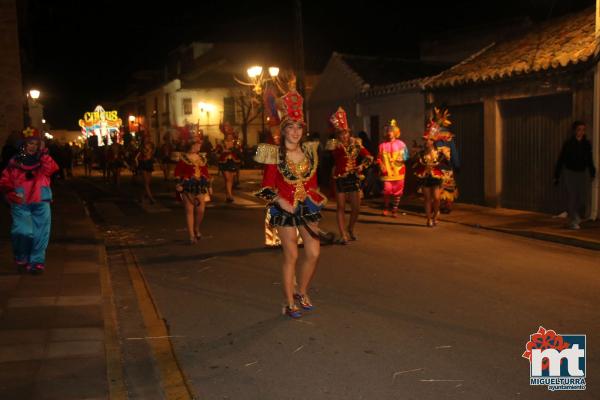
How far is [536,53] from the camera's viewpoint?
13.9 m

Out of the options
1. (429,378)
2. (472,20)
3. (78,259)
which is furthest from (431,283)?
(472,20)

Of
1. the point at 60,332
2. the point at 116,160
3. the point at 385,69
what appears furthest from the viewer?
the point at 116,160

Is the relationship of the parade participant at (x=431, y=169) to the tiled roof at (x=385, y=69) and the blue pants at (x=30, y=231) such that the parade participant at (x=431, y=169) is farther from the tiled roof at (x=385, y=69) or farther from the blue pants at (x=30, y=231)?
the tiled roof at (x=385, y=69)

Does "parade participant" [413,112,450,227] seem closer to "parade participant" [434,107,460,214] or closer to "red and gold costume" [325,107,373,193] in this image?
"parade participant" [434,107,460,214]

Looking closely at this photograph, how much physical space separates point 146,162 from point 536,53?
10.0m

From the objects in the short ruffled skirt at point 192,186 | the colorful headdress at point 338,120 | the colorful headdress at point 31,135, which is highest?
the colorful headdress at point 338,120

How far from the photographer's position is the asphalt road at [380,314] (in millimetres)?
4559

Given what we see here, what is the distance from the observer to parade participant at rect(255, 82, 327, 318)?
613 centimetres

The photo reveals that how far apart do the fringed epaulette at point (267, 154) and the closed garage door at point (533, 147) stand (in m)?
8.50

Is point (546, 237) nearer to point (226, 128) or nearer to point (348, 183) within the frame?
point (348, 183)

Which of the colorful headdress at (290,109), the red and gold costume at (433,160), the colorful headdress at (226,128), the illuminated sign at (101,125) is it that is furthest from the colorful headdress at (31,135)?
the illuminated sign at (101,125)

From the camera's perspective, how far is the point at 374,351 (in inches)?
203

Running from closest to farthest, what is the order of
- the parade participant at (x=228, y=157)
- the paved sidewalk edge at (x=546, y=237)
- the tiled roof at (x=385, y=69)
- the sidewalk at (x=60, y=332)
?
the sidewalk at (x=60, y=332) < the paved sidewalk edge at (x=546, y=237) < the parade participant at (x=228, y=157) < the tiled roof at (x=385, y=69)

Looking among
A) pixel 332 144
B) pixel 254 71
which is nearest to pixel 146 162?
pixel 254 71
